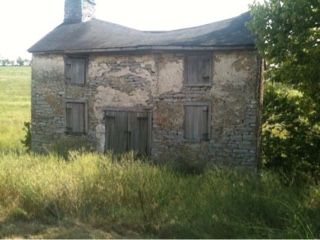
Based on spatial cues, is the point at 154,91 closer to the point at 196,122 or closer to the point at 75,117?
the point at 196,122

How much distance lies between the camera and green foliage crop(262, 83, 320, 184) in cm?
1286

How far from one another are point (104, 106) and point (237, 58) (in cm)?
529

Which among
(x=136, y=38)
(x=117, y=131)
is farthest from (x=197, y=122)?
(x=136, y=38)

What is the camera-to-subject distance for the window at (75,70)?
52.4 ft

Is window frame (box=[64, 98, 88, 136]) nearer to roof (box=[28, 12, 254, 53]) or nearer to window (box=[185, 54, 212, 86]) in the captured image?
roof (box=[28, 12, 254, 53])

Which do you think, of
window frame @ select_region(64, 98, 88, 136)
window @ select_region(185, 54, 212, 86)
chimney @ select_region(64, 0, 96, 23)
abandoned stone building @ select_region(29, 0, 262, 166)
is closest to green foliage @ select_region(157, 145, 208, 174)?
abandoned stone building @ select_region(29, 0, 262, 166)

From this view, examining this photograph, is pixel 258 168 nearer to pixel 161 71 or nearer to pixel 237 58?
pixel 237 58

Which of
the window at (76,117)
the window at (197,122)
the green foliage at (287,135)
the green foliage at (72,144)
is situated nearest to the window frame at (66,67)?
the window at (76,117)

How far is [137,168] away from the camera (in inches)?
362

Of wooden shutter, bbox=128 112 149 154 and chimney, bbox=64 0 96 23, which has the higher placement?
chimney, bbox=64 0 96 23

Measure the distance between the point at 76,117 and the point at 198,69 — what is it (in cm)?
533

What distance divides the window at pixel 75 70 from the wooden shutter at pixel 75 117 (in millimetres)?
942

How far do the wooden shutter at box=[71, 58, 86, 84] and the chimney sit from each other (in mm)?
4177

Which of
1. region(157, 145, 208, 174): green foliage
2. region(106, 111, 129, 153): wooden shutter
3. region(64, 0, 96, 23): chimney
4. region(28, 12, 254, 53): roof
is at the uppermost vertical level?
region(64, 0, 96, 23): chimney
